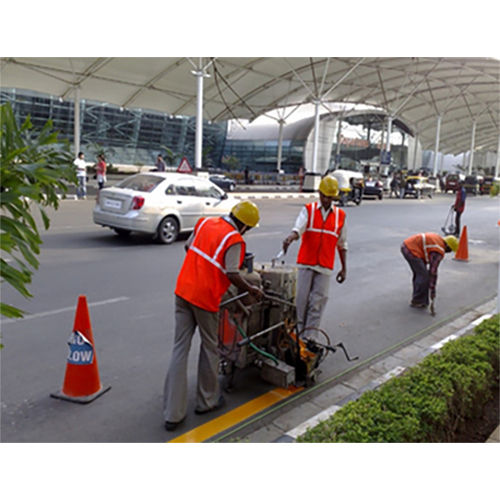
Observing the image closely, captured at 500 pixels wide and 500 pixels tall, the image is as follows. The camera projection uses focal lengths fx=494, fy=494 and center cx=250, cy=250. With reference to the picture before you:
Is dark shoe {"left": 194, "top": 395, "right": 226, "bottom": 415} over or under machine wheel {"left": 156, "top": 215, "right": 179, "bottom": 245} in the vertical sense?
under

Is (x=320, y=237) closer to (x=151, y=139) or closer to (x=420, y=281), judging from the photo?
(x=420, y=281)

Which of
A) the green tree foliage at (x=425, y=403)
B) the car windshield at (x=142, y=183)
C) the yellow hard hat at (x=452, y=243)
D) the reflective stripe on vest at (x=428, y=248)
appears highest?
the car windshield at (x=142, y=183)

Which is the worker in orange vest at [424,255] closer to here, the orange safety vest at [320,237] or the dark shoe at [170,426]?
the orange safety vest at [320,237]

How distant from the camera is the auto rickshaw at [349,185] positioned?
83.8 feet

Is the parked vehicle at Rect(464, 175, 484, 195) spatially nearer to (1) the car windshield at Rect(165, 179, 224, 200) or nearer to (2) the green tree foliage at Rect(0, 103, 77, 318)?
(1) the car windshield at Rect(165, 179, 224, 200)

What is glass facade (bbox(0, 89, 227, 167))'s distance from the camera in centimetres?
3809

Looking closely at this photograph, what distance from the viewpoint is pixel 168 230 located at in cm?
1148

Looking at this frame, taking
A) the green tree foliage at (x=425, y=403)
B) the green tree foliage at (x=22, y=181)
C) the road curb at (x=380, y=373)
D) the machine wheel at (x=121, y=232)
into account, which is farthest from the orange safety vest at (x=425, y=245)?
the machine wheel at (x=121, y=232)

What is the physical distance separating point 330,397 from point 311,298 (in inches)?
52.1

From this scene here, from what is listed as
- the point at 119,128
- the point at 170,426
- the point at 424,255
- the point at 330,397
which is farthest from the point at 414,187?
the point at 170,426

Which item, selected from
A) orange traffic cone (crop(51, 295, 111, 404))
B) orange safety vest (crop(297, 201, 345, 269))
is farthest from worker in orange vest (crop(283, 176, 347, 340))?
orange traffic cone (crop(51, 295, 111, 404))

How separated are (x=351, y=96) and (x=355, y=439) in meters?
43.8

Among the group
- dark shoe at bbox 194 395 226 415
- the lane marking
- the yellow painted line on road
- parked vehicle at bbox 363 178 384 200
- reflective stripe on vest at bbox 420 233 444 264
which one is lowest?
the yellow painted line on road

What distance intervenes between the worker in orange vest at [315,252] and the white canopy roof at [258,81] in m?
19.7
